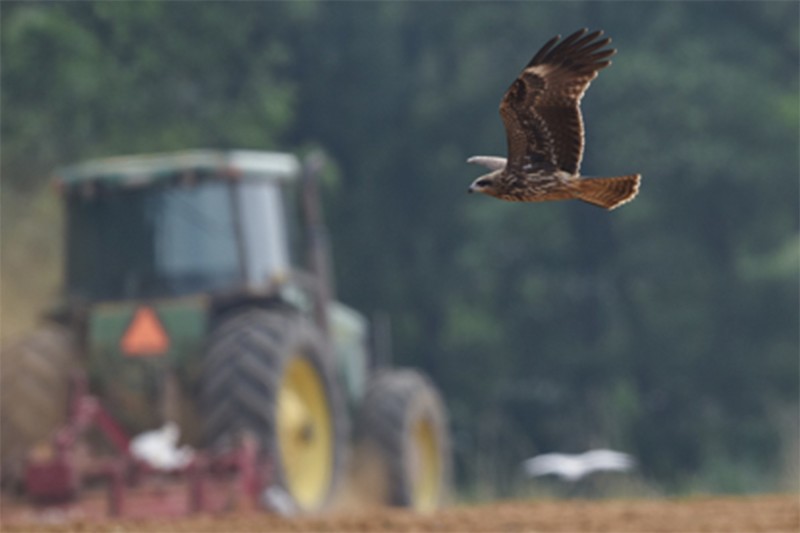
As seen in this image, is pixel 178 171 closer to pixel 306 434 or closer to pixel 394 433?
pixel 306 434

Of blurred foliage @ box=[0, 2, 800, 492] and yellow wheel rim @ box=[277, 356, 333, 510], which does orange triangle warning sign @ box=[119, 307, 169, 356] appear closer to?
yellow wheel rim @ box=[277, 356, 333, 510]

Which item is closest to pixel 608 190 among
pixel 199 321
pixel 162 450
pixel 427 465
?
pixel 162 450

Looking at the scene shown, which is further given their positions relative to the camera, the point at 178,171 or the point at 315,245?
the point at 315,245

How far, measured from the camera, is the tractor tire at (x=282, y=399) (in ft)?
A: 35.8

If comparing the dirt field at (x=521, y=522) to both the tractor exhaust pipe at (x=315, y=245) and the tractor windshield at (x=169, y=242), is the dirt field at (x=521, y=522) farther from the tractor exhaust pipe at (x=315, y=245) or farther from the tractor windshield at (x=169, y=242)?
the tractor exhaust pipe at (x=315, y=245)

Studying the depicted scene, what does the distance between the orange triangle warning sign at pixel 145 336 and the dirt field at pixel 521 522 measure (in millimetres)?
1210

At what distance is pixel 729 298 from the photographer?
987 inches

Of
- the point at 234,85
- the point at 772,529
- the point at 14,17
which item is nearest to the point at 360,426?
the point at 772,529

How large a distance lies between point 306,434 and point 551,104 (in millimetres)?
5924

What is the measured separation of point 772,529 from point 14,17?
1530 cm

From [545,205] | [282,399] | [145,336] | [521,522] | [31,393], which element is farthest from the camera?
[545,205]

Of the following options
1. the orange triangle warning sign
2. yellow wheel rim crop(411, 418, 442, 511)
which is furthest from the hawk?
yellow wheel rim crop(411, 418, 442, 511)

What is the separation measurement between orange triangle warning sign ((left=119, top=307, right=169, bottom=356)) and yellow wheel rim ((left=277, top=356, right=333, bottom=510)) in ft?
2.81

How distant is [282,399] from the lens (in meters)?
11.8
